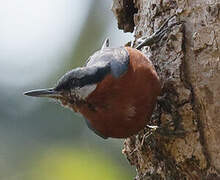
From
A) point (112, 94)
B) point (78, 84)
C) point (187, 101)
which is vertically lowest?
point (187, 101)

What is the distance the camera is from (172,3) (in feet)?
11.2

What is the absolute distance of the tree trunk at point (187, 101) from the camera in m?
3.07

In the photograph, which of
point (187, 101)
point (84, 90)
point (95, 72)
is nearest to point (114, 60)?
point (95, 72)

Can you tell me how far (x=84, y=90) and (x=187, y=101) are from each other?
1.95 feet

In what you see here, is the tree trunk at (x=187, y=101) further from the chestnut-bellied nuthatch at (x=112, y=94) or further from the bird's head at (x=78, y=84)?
the bird's head at (x=78, y=84)

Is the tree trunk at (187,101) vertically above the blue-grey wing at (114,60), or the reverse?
the blue-grey wing at (114,60)

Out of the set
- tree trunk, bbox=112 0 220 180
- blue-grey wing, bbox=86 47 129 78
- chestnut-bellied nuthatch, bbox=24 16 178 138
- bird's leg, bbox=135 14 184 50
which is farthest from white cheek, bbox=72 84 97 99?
bird's leg, bbox=135 14 184 50

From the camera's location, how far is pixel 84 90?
10.00 ft

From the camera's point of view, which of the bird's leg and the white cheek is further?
the bird's leg

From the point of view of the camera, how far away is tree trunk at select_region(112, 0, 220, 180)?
3070 millimetres

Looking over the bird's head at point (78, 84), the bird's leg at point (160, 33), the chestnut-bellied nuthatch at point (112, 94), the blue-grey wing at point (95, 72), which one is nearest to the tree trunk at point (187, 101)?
the bird's leg at point (160, 33)

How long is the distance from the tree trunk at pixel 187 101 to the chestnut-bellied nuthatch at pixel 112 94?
140 mm

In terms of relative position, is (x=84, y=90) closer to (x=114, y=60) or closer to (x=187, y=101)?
(x=114, y=60)

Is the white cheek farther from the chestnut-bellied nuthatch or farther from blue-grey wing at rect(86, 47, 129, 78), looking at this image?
blue-grey wing at rect(86, 47, 129, 78)
